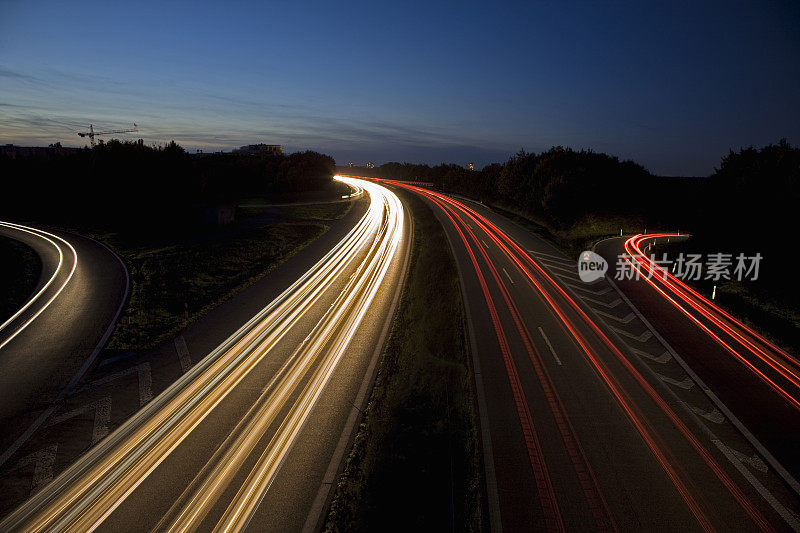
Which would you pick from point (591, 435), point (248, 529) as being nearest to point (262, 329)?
point (248, 529)

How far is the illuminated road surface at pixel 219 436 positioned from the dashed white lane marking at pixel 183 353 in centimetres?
36

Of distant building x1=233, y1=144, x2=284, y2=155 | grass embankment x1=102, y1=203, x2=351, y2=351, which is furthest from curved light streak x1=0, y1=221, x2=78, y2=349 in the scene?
distant building x1=233, y1=144, x2=284, y2=155

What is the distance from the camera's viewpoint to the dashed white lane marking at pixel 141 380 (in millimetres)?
12578

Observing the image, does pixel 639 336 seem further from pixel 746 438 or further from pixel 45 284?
pixel 45 284

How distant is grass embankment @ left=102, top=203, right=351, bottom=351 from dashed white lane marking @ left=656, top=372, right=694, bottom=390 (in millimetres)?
20117

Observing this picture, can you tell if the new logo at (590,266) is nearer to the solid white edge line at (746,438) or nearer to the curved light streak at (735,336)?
the curved light streak at (735,336)

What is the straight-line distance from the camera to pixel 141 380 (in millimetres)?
13516

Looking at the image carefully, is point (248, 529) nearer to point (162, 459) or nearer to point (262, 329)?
point (162, 459)

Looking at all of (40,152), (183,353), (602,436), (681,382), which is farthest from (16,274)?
(40,152)

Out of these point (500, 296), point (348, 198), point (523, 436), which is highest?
point (348, 198)

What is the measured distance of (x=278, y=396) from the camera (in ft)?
41.4

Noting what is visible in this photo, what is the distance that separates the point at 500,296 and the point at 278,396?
554 inches

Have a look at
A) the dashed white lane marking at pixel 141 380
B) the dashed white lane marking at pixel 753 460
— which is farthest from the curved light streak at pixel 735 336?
the dashed white lane marking at pixel 141 380

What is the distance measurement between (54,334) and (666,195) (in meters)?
70.6
